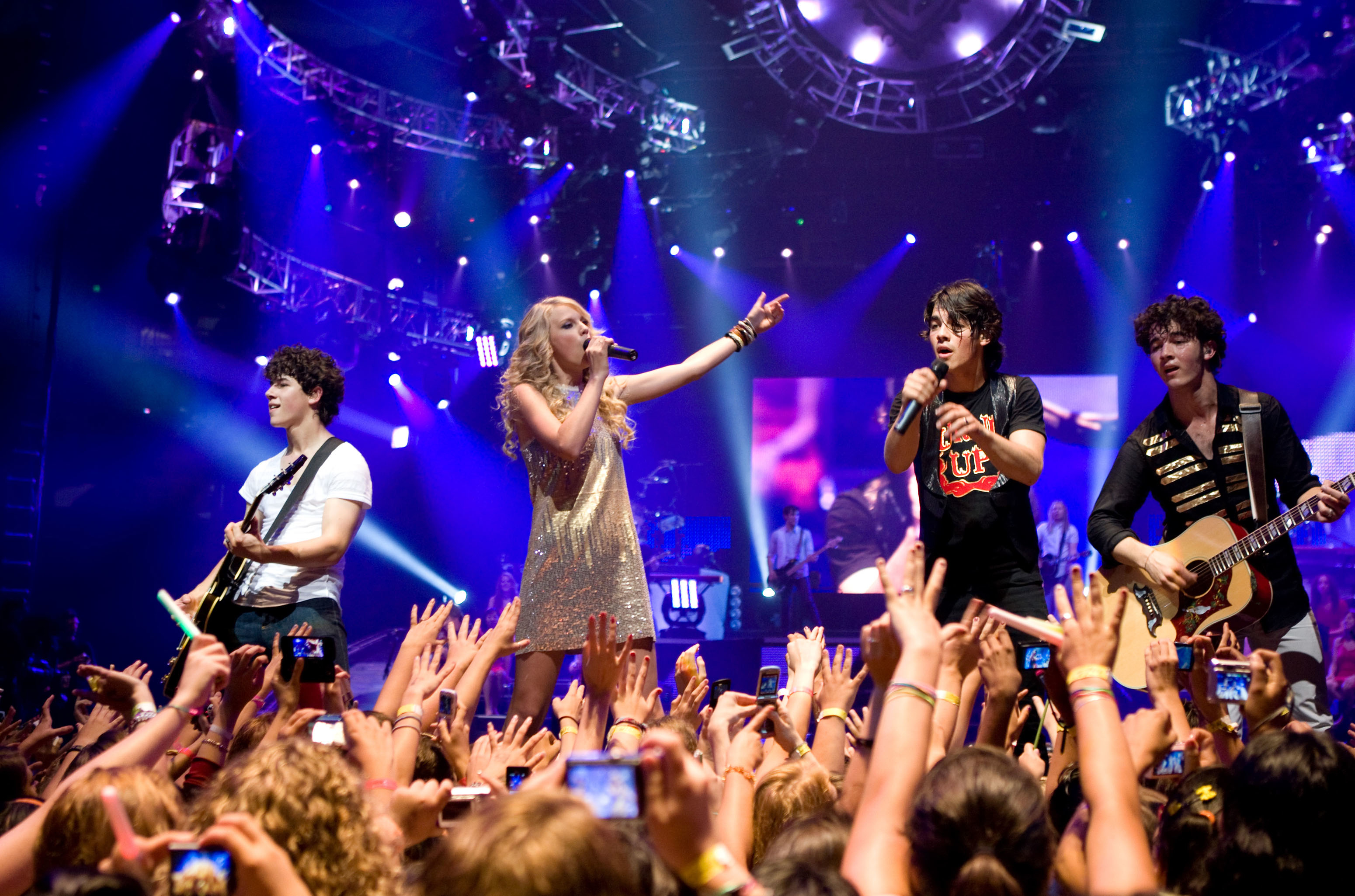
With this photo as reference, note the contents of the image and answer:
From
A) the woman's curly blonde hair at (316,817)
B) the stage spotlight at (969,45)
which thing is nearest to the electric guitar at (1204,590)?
the woman's curly blonde hair at (316,817)

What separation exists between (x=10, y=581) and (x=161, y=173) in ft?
13.7

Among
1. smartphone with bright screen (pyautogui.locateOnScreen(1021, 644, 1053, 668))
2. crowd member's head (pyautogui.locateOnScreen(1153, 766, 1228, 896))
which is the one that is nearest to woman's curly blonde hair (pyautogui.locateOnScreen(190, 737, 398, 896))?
crowd member's head (pyautogui.locateOnScreen(1153, 766, 1228, 896))

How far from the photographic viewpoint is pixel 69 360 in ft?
32.7

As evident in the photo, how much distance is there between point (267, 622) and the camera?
3.75 meters

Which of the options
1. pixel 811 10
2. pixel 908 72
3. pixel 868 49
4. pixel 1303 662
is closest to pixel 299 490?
pixel 1303 662

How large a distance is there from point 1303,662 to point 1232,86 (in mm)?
9212

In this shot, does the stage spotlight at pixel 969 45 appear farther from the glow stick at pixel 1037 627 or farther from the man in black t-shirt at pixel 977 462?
the glow stick at pixel 1037 627

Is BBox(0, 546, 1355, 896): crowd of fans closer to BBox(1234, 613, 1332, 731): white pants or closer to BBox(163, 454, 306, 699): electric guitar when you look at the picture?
BBox(163, 454, 306, 699): electric guitar

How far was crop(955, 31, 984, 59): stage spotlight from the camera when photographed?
1000cm

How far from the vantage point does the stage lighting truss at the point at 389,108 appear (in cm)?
1045

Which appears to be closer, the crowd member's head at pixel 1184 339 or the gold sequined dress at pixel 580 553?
the gold sequined dress at pixel 580 553

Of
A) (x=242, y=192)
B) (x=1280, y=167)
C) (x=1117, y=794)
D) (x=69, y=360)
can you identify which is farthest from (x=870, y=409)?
(x=1117, y=794)

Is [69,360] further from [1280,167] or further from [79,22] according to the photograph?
[1280,167]

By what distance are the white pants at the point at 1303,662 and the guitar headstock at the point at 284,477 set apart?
3.49 meters
